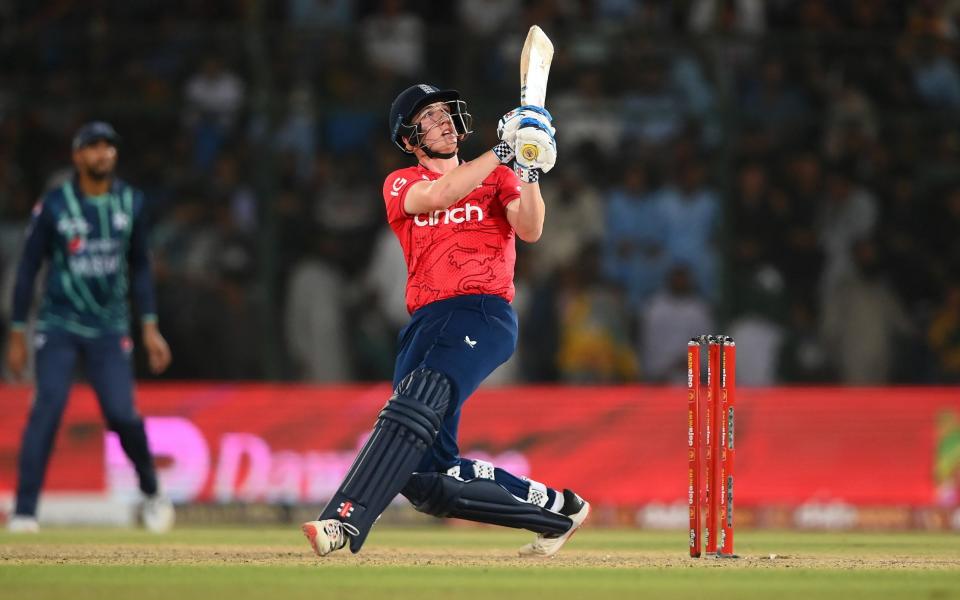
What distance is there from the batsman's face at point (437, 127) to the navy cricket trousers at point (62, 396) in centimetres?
326

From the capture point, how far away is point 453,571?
630 cm

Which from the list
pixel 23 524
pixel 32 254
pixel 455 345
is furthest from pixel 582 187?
pixel 455 345

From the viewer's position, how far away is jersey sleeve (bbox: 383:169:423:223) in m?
6.86

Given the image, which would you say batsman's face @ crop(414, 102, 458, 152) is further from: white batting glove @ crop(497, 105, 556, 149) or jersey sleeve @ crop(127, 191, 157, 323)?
jersey sleeve @ crop(127, 191, 157, 323)

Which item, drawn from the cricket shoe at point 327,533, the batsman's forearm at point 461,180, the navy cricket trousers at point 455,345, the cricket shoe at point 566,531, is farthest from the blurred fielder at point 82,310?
the batsman's forearm at point 461,180

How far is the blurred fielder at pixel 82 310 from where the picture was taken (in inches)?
370

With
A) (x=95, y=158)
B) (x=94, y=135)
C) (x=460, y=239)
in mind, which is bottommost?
(x=460, y=239)

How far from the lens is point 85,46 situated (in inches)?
513

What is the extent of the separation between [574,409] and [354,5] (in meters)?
4.85

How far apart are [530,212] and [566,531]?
1.50 meters

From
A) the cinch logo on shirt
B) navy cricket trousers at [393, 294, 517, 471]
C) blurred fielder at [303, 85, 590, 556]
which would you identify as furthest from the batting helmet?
navy cricket trousers at [393, 294, 517, 471]

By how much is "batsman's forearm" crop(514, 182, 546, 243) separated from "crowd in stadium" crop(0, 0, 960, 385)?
608 centimetres

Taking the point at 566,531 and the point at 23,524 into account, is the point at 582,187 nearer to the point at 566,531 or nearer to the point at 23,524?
the point at 23,524

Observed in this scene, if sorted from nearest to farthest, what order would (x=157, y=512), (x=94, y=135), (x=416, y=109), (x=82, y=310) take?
(x=416, y=109) < (x=94, y=135) < (x=82, y=310) < (x=157, y=512)
